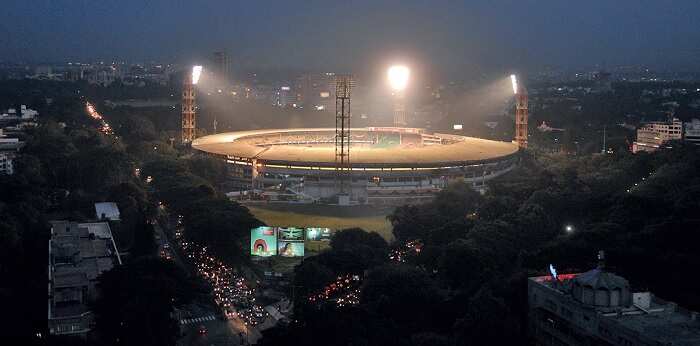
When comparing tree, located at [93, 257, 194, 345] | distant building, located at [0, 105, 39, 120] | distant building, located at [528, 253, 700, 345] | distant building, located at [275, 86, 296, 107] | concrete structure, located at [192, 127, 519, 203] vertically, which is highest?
distant building, located at [275, 86, 296, 107]

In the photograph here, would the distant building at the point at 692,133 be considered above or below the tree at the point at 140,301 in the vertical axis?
above

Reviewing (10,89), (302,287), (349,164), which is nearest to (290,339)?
(302,287)

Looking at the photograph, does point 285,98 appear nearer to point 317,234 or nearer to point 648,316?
point 317,234

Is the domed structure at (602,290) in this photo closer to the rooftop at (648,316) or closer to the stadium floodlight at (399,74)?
the rooftop at (648,316)

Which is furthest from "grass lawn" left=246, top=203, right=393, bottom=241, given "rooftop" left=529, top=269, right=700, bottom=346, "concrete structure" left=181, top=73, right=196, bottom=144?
"concrete structure" left=181, top=73, right=196, bottom=144

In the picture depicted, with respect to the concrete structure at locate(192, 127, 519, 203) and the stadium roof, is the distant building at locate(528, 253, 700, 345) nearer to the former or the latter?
the concrete structure at locate(192, 127, 519, 203)

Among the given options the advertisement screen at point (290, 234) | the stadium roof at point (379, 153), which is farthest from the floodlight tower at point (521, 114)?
the advertisement screen at point (290, 234)

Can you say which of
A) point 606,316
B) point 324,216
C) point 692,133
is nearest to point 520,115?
point 692,133
